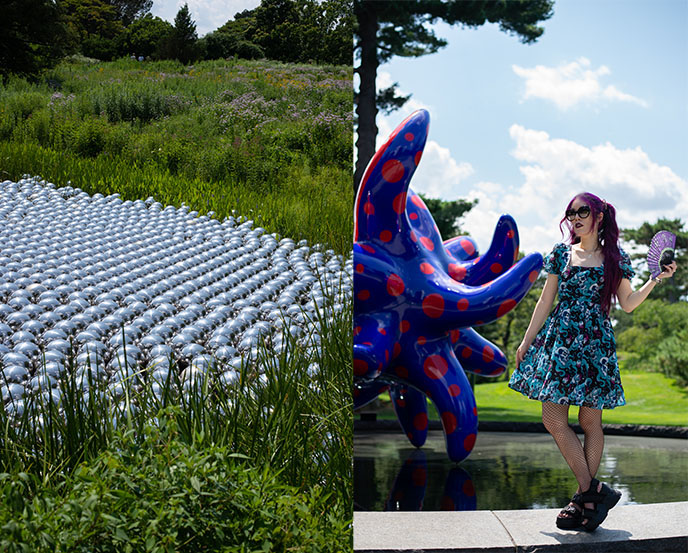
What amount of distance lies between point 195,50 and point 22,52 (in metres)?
0.76

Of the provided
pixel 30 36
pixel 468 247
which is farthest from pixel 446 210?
pixel 30 36

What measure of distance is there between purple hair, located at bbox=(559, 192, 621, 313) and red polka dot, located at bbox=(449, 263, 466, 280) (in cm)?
183

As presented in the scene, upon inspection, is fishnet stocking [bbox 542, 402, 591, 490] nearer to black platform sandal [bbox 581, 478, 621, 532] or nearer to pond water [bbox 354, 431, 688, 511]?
black platform sandal [bbox 581, 478, 621, 532]

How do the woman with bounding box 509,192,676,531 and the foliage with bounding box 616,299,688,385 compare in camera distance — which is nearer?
the woman with bounding box 509,192,676,531

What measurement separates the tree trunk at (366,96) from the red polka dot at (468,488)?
3771 millimetres

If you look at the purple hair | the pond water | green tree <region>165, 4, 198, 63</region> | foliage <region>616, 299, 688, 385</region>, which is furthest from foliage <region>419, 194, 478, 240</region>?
green tree <region>165, 4, 198, 63</region>

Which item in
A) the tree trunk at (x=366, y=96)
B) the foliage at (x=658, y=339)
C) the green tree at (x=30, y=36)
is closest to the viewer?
the green tree at (x=30, y=36)

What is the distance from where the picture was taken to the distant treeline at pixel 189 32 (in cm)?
313

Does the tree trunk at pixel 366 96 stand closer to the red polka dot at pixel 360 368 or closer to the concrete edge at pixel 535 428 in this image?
the concrete edge at pixel 535 428

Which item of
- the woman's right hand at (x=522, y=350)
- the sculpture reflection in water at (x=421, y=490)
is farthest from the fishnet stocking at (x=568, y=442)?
the sculpture reflection in water at (x=421, y=490)

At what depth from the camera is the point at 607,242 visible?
134 inches

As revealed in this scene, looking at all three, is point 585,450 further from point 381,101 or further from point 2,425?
point 381,101

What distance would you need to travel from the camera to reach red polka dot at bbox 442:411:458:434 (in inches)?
193

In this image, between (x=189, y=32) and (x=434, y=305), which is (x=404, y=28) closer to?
(x=434, y=305)
